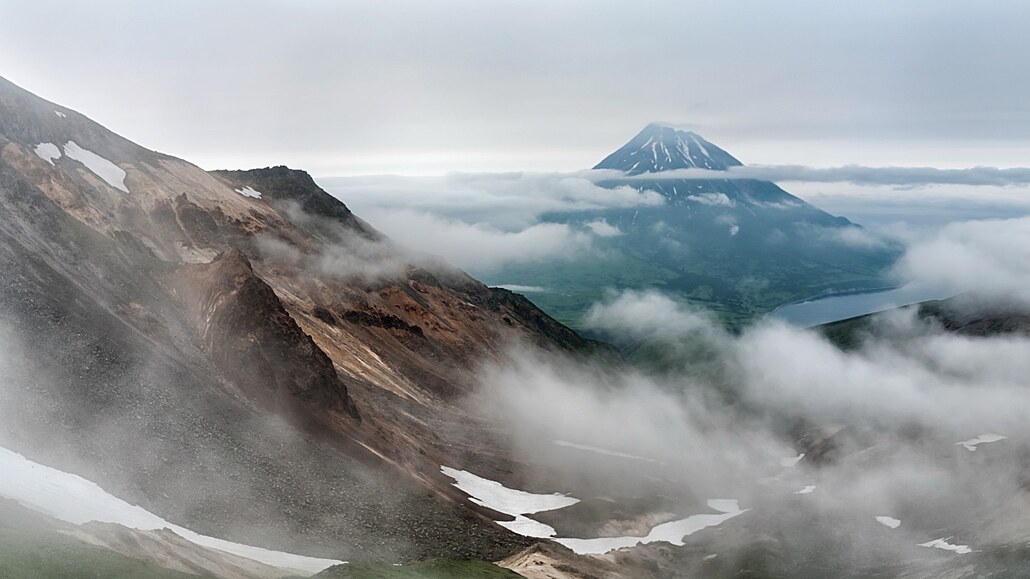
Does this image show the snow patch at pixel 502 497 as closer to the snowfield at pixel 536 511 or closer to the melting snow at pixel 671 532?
the snowfield at pixel 536 511

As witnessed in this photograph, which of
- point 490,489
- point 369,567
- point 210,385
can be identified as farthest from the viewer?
point 490,489

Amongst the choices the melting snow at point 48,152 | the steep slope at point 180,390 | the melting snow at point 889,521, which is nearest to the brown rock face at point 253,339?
the steep slope at point 180,390

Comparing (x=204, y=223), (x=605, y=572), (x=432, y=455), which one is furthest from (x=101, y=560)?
(x=204, y=223)

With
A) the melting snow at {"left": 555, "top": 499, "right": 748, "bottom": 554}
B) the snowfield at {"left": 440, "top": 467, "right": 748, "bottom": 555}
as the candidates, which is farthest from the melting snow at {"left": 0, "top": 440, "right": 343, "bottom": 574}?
the melting snow at {"left": 555, "top": 499, "right": 748, "bottom": 554}

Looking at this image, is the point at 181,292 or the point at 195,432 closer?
the point at 195,432

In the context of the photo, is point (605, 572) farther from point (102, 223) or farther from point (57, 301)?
point (102, 223)

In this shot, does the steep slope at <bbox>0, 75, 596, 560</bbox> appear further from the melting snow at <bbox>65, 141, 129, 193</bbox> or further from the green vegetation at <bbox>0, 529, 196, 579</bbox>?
the green vegetation at <bbox>0, 529, 196, 579</bbox>

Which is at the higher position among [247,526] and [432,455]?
[247,526]

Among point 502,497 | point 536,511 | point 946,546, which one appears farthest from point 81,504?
point 946,546
